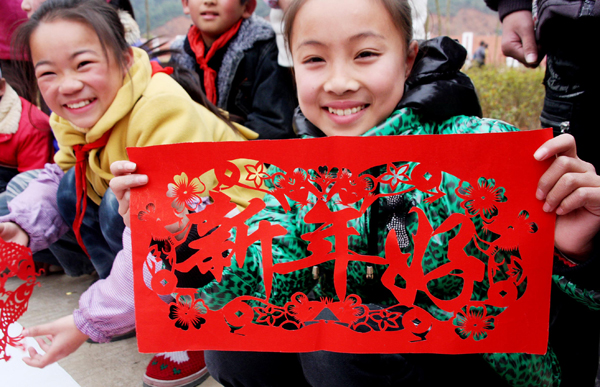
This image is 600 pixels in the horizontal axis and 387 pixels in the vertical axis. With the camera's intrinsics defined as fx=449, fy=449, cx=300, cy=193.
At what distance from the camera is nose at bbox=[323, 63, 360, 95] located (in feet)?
2.77

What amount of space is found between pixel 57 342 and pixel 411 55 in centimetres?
97

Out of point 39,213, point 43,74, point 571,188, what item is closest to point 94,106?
point 43,74

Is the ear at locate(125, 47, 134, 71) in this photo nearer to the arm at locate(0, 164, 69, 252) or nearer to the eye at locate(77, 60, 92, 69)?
the eye at locate(77, 60, 92, 69)

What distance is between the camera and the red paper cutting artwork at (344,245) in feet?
2.33

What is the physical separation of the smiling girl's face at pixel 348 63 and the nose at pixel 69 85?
0.60 metres

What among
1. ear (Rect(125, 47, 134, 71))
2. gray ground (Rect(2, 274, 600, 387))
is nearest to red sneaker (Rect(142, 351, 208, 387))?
gray ground (Rect(2, 274, 600, 387))

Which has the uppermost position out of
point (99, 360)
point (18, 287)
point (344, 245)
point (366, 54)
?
point (366, 54)

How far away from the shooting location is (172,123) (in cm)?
117

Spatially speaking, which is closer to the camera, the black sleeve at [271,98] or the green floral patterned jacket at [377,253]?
the green floral patterned jacket at [377,253]

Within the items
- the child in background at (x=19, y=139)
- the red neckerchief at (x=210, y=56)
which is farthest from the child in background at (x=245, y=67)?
the child in background at (x=19, y=139)

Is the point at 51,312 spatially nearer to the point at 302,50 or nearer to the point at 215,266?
the point at 215,266

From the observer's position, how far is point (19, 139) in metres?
1.79

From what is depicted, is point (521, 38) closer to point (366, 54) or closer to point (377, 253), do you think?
point (366, 54)

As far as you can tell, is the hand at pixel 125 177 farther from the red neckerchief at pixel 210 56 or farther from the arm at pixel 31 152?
the arm at pixel 31 152
